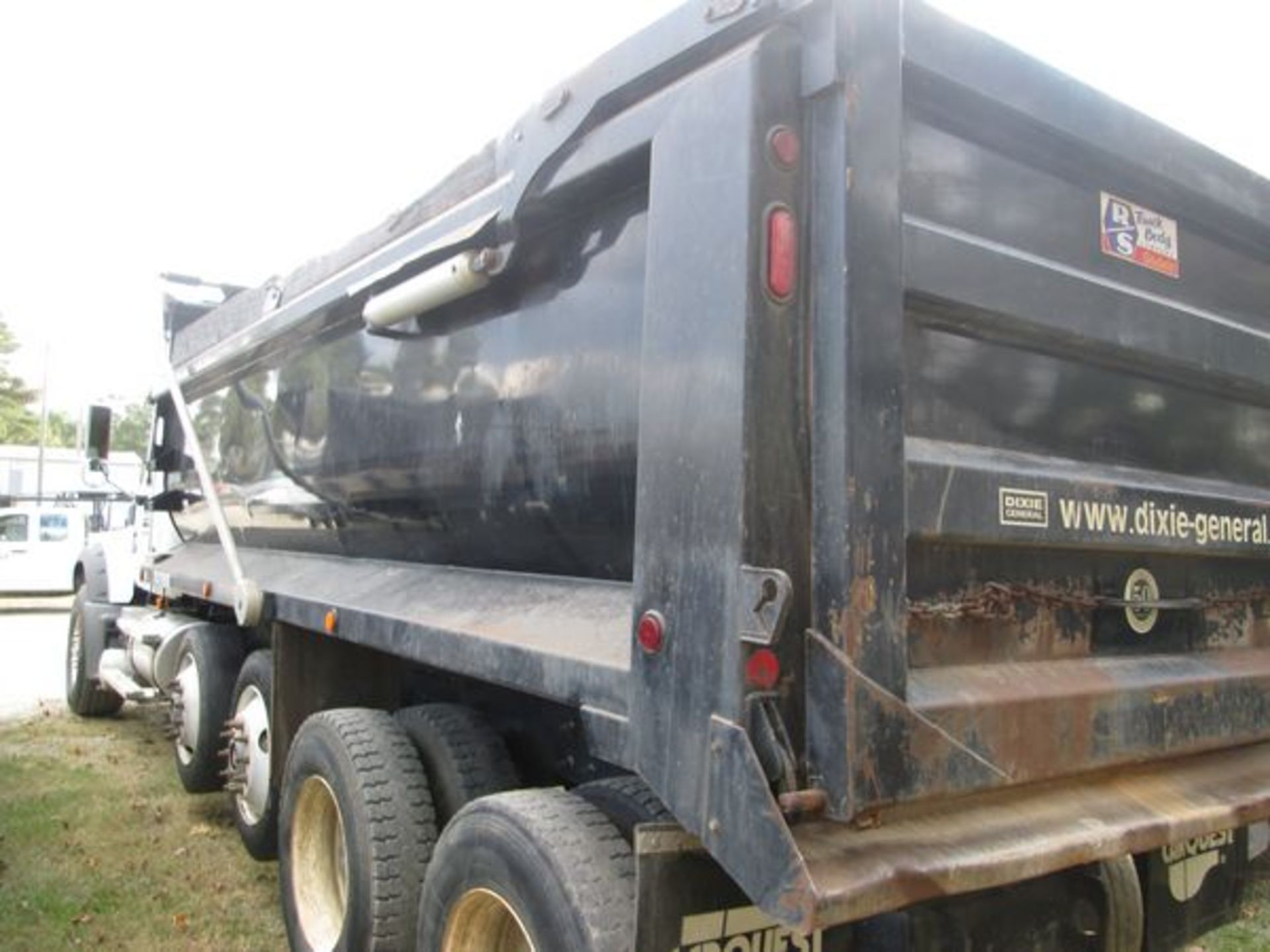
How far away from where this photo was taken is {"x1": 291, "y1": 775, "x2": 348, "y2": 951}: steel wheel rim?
3.35m

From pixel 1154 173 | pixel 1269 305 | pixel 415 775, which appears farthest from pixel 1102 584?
pixel 415 775

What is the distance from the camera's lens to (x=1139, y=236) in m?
2.47

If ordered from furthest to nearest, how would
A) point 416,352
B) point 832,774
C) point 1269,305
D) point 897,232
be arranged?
1. point 416,352
2. point 1269,305
3. point 897,232
4. point 832,774

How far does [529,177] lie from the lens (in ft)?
8.13

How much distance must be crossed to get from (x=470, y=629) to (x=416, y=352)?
1056mm

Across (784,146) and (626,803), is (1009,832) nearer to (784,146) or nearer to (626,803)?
(626,803)

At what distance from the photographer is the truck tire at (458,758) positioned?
2.86m

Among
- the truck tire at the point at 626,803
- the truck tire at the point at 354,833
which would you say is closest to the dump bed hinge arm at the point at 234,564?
the truck tire at the point at 354,833

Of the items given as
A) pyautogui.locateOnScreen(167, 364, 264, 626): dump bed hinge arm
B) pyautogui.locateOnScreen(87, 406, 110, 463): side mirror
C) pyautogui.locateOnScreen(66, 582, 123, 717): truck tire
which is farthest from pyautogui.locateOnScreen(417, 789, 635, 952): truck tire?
pyautogui.locateOnScreen(66, 582, 123, 717): truck tire

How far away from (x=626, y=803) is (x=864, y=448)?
0.91 metres

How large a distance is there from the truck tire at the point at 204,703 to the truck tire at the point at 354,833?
178 centimetres

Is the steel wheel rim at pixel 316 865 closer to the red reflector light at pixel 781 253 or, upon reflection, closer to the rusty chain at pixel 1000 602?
the rusty chain at pixel 1000 602

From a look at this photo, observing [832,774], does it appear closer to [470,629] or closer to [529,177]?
[470,629]

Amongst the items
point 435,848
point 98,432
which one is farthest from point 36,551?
point 435,848
